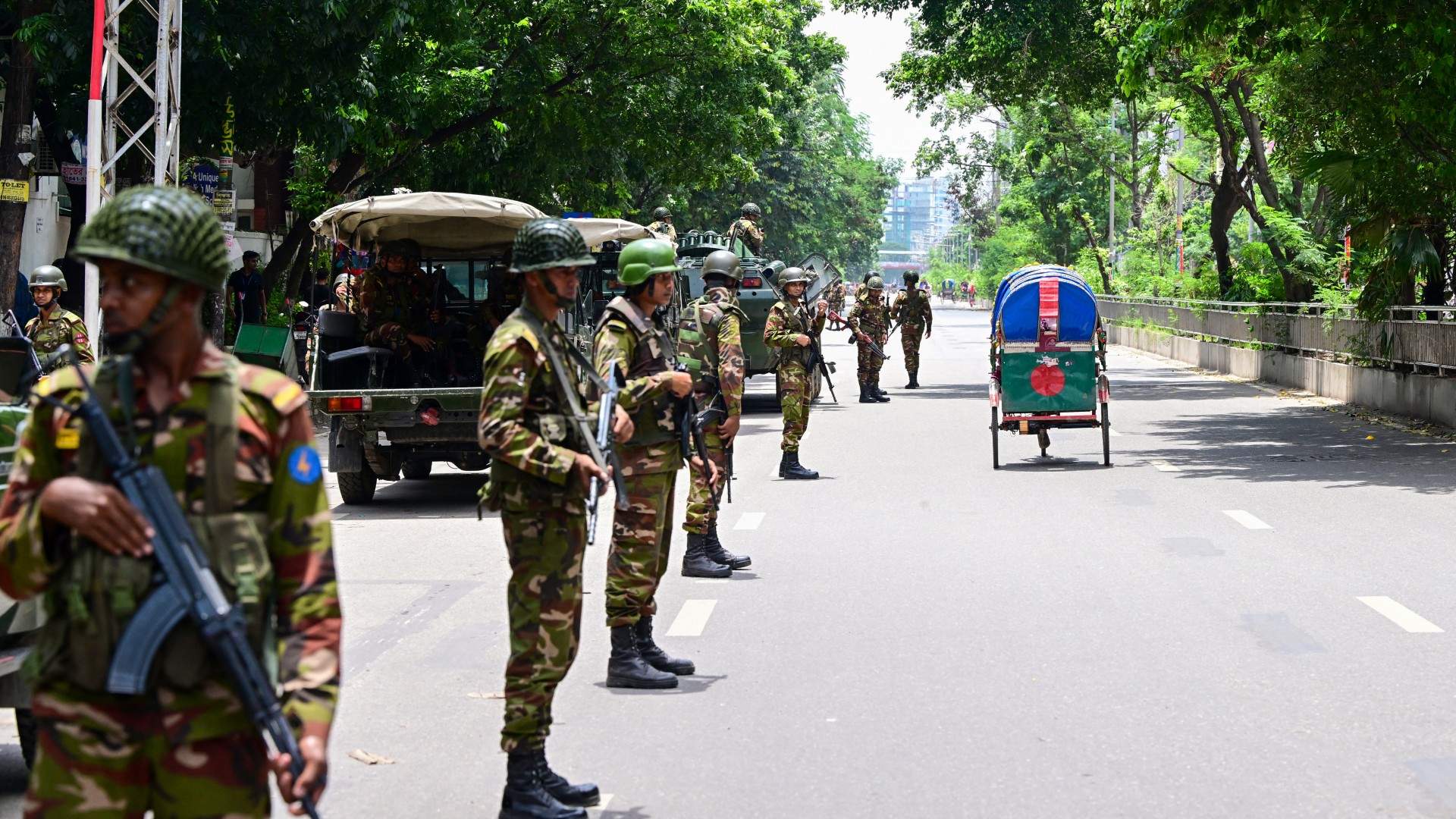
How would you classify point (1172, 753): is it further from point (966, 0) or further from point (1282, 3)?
point (966, 0)

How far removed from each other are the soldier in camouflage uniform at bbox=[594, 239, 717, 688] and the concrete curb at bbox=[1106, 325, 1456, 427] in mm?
14495

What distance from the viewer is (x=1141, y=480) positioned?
14.8 meters

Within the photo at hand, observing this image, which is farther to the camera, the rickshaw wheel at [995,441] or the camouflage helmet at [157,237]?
the rickshaw wheel at [995,441]

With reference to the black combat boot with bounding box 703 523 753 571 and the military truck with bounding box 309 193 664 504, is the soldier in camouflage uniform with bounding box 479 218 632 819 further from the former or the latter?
the military truck with bounding box 309 193 664 504

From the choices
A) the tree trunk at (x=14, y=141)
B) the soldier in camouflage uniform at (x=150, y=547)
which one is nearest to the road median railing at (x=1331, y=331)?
the tree trunk at (x=14, y=141)

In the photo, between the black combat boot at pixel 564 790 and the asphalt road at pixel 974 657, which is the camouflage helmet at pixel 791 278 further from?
the black combat boot at pixel 564 790

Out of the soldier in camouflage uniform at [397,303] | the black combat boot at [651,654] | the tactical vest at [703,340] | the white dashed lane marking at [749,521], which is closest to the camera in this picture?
the black combat boot at [651,654]

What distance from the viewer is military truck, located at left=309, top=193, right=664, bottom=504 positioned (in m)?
13.1

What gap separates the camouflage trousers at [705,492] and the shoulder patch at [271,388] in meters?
6.11

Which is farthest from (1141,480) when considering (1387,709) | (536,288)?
(536,288)

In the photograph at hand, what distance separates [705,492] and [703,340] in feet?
2.91

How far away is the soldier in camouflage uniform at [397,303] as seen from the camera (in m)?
13.9

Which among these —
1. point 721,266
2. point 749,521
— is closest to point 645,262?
point 721,266

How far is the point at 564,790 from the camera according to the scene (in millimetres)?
5426
